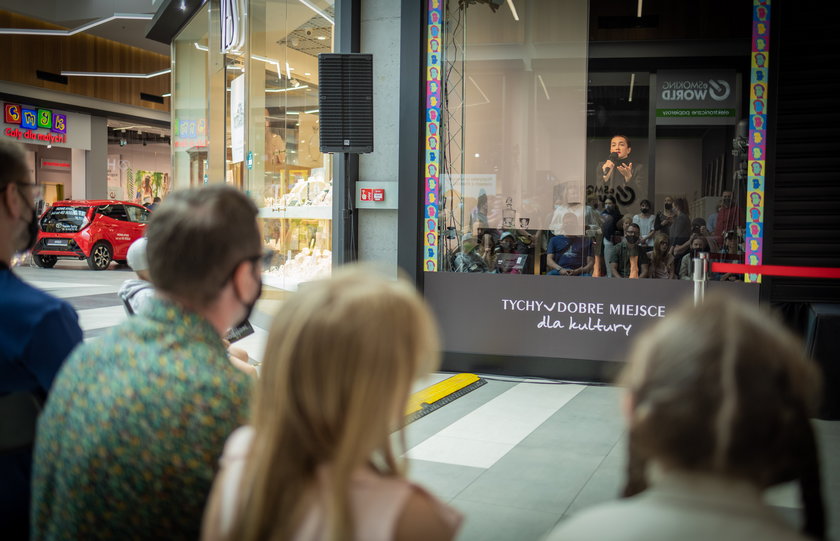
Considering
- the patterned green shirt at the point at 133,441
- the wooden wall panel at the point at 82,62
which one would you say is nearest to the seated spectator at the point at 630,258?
the patterned green shirt at the point at 133,441

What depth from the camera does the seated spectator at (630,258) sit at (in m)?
5.55

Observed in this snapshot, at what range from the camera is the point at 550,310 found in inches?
217

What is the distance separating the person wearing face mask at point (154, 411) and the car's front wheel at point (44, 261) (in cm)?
1486

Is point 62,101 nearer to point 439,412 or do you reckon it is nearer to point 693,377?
point 439,412

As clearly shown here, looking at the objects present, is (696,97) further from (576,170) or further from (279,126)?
(279,126)

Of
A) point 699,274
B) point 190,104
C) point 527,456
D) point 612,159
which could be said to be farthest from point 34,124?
point 527,456

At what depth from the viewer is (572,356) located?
5.46 meters

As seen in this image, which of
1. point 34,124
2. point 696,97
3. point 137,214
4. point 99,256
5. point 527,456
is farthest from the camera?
point 34,124

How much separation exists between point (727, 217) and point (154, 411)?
16.4ft

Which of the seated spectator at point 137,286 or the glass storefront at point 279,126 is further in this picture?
the glass storefront at point 279,126

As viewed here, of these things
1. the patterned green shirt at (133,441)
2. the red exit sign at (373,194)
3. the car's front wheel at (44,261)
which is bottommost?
the car's front wheel at (44,261)

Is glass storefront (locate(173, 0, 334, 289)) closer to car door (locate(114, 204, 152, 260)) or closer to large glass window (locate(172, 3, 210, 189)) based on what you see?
large glass window (locate(172, 3, 210, 189))

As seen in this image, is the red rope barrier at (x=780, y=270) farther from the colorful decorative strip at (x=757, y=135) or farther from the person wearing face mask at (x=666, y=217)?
the person wearing face mask at (x=666, y=217)

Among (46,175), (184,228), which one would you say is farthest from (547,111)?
(46,175)
